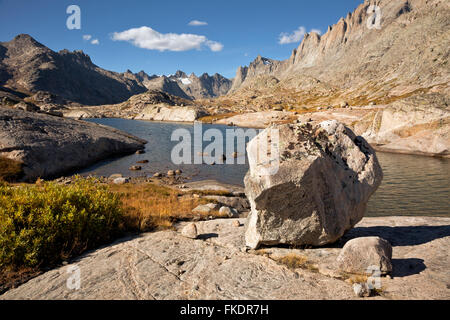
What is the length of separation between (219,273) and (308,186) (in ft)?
13.0

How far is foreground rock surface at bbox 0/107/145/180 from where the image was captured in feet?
93.9

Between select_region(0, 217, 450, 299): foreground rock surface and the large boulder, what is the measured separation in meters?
0.71

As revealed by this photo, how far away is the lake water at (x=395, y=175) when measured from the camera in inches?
786

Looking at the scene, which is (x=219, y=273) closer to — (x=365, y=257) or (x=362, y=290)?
(x=362, y=290)

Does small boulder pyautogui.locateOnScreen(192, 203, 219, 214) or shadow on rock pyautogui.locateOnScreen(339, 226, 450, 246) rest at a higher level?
shadow on rock pyautogui.locateOnScreen(339, 226, 450, 246)

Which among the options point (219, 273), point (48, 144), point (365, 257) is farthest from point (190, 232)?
point (48, 144)

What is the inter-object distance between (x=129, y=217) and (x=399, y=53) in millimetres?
244396

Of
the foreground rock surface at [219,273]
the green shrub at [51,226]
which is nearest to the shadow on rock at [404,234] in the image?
the foreground rock surface at [219,273]

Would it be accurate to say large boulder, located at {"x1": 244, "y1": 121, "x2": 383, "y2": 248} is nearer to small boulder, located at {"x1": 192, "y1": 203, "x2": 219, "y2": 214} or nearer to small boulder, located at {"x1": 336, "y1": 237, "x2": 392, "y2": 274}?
small boulder, located at {"x1": 336, "y1": 237, "x2": 392, "y2": 274}

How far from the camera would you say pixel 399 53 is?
189 m

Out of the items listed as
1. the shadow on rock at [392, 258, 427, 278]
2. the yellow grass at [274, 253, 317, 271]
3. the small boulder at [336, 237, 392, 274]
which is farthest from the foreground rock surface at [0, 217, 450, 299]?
the small boulder at [336, 237, 392, 274]

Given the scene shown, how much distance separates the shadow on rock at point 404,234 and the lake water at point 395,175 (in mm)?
8804

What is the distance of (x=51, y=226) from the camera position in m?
8.17
